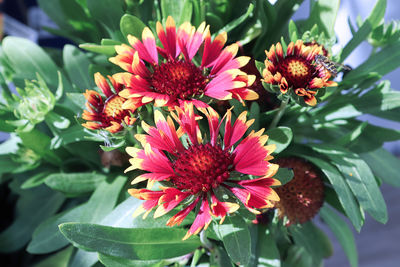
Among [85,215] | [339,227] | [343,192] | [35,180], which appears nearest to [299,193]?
[343,192]

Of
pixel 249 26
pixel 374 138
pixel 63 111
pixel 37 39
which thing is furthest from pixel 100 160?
pixel 37 39

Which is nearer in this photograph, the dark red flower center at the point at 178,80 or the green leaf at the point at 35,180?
the dark red flower center at the point at 178,80

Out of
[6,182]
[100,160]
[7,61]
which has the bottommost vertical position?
[6,182]

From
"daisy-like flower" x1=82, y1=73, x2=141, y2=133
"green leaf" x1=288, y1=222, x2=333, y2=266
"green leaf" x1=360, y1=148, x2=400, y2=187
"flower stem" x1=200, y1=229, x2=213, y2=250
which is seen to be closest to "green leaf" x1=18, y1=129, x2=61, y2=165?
"daisy-like flower" x1=82, y1=73, x2=141, y2=133

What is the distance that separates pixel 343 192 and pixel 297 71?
17 centimetres

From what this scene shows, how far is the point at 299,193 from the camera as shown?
453mm

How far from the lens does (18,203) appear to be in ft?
2.07

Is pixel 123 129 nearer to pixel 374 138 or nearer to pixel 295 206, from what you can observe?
pixel 295 206

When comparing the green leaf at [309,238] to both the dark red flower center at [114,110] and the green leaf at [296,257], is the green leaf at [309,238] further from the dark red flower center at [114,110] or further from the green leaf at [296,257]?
the dark red flower center at [114,110]

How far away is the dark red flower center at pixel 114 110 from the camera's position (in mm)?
388

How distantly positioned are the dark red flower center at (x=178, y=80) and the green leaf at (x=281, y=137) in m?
0.10

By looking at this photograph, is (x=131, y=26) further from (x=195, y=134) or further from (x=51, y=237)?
(x=51, y=237)

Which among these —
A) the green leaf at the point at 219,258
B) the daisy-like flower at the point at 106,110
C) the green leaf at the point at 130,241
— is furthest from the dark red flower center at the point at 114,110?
the green leaf at the point at 219,258

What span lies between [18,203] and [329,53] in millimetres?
554
